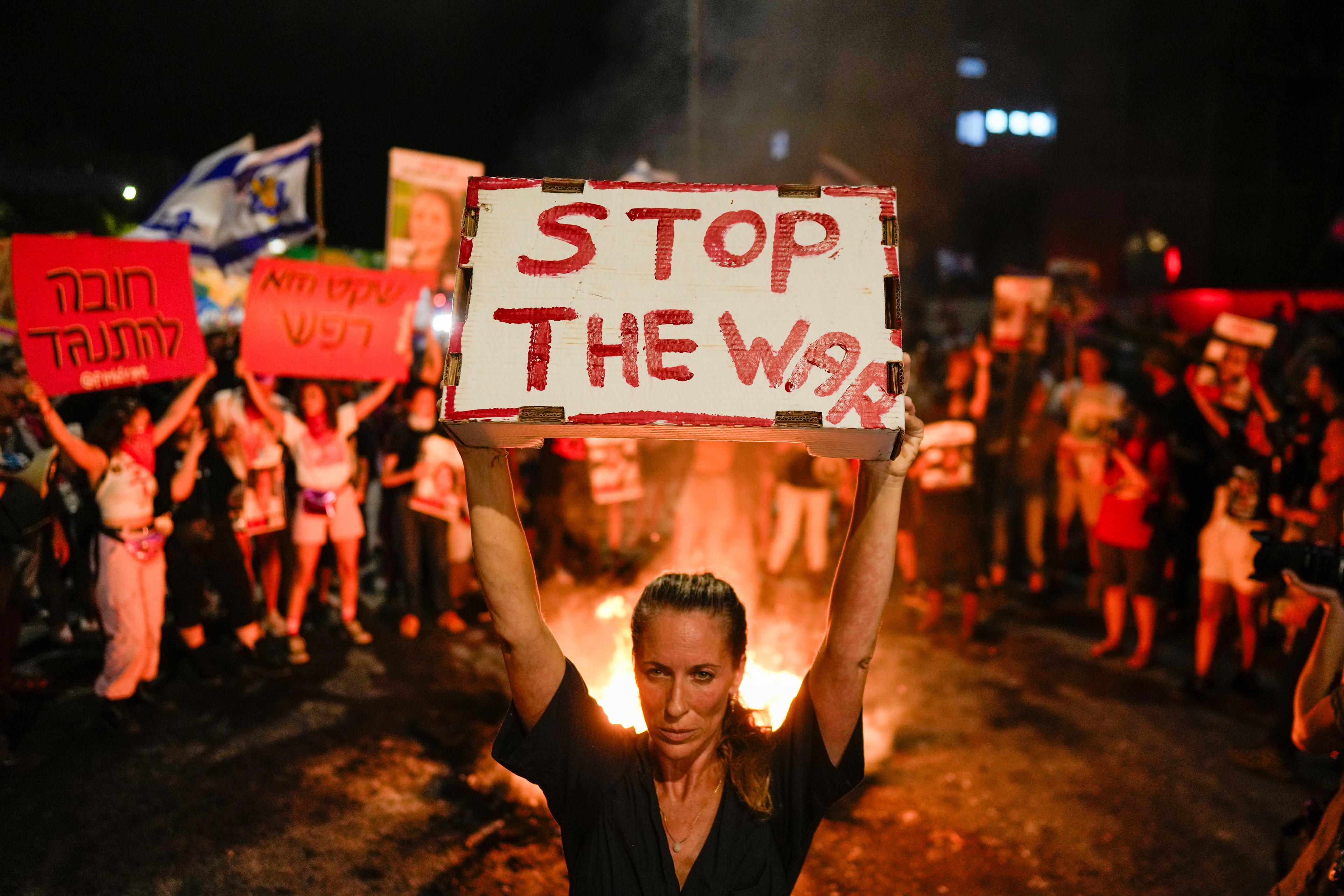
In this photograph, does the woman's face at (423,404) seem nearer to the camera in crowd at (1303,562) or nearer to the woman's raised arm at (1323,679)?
the camera in crowd at (1303,562)

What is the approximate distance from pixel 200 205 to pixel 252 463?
332cm

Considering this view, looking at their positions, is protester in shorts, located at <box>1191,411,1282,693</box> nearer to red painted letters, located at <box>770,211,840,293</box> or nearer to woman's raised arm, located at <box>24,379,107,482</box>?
red painted letters, located at <box>770,211,840,293</box>

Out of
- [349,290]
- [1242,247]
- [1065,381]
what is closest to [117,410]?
[349,290]

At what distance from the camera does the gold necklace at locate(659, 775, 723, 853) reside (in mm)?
1840

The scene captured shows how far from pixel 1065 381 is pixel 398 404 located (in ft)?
25.2

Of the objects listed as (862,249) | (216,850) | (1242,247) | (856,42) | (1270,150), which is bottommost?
(216,850)

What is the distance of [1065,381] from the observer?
1044 centimetres

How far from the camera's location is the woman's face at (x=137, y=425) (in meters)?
5.23

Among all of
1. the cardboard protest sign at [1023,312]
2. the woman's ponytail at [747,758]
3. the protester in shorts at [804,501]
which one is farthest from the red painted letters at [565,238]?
the cardboard protest sign at [1023,312]

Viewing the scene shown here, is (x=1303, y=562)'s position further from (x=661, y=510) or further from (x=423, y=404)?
(x=661, y=510)

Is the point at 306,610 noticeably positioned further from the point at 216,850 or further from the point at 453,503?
the point at 216,850

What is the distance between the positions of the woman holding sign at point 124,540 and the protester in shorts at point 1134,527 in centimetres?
660

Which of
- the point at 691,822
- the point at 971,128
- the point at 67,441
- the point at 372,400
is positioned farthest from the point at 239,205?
the point at 971,128

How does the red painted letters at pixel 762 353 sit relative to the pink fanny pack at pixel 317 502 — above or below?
above
